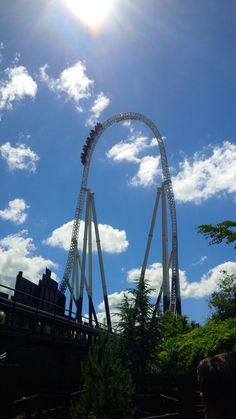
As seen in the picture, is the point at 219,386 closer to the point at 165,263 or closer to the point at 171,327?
the point at 171,327

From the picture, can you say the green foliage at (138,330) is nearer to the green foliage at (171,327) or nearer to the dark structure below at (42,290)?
the green foliage at (171,327)

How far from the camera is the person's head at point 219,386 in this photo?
1582mm

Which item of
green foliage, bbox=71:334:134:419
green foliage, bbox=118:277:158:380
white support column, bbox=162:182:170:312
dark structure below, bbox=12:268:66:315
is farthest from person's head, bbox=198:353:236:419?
white support column, bbox=162:182:170:312

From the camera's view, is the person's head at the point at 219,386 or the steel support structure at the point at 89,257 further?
the steel support structure at the point at 89,257

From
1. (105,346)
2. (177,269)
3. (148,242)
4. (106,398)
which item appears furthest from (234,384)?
(177,269)

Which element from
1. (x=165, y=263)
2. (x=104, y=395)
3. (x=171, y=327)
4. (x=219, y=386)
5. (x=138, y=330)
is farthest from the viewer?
(x=165, y=263)

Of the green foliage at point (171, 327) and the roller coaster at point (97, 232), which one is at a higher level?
the roller coaster at point (97, 232)

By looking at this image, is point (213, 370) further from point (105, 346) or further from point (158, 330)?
point (158, 330)

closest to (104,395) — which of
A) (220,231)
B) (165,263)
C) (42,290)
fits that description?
(220,231)

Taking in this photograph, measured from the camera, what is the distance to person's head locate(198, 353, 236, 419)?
1582 mm

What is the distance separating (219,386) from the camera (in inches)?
63.6

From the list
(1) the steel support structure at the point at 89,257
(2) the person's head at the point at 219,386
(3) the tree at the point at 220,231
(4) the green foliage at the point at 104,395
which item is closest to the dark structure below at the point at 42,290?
(1) the steel support structure at the point at 89,257

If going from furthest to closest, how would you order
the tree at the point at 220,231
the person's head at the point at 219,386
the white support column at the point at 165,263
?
the white support column at the point at 165,263 → the tree at the point at 220,231 → the person's head at the point at 219,386

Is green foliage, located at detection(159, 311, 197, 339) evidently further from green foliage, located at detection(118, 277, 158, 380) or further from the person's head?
the person's head
